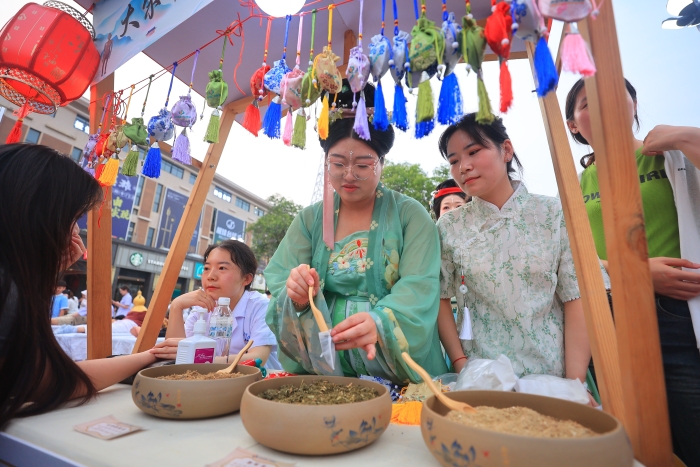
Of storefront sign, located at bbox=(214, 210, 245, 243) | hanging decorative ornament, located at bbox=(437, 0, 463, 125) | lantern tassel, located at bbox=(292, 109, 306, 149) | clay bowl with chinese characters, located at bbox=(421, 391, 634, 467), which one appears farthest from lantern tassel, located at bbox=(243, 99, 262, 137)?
storefront sign, located at bbox=(214, 210, 245, 243)

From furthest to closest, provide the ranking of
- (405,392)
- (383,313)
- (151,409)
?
1. (405,392)
2. (383,313)
3. (151,409)

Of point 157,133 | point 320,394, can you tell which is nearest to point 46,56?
point 157,133

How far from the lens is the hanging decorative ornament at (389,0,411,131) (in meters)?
1.06

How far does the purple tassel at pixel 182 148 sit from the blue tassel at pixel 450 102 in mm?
1578

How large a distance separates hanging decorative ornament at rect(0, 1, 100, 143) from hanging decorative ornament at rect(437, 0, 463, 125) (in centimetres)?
204

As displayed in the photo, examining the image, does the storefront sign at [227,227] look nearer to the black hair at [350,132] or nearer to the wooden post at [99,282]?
the wooden post at [99,282]

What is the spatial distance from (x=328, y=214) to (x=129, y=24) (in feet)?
5.07

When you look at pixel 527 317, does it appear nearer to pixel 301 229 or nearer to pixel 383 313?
pixel 383 313

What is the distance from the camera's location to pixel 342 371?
1379mm

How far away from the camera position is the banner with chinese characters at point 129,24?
1767mm

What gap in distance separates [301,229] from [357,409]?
3.24ft

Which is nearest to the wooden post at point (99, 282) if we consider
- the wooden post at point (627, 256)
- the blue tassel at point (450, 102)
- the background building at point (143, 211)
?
the blue tassel at point (450, 102)

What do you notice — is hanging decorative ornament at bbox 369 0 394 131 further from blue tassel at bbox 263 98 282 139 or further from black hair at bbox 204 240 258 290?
black hair at bbox 204 240 258 290

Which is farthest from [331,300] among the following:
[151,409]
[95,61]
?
[95,61]
